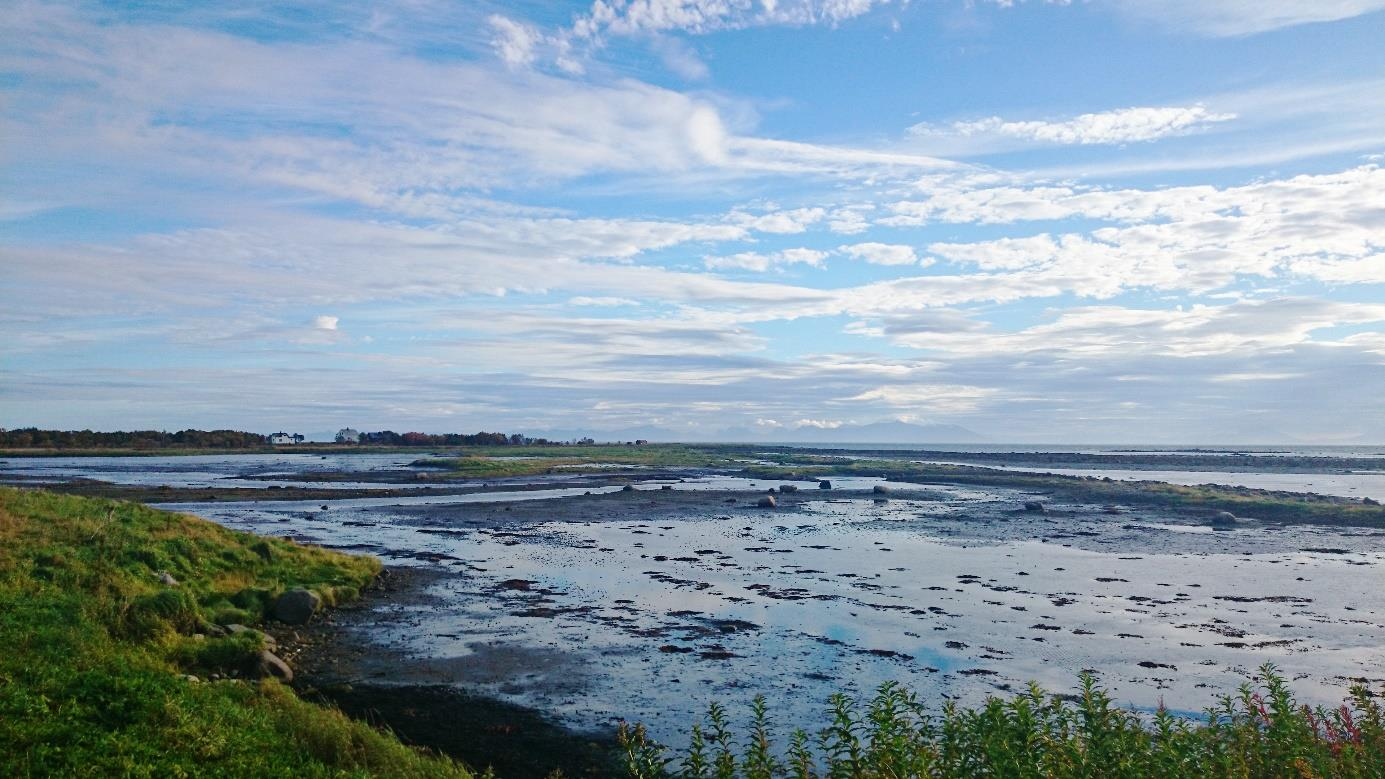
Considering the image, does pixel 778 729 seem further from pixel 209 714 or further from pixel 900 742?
pixel 209 714

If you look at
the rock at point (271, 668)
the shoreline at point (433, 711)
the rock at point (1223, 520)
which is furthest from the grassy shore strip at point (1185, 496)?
the rock at point (271, 668)

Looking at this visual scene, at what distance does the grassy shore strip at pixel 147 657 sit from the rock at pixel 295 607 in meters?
0.48

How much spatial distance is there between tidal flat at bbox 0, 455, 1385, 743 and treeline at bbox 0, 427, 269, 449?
141 meters

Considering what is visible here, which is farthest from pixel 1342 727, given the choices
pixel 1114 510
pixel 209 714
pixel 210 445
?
pixel 210 445

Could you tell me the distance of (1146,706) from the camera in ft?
56.5

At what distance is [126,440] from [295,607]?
191 meters

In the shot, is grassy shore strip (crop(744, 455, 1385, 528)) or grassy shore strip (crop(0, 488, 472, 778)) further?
grassy shore strip (crop(744, 455, 1385, 528))

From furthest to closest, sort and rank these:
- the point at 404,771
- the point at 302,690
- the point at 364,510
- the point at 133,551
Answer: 1. the point at 364,510
2. the point at 133,551
3. the point at 302,690
4. the point at 404,771

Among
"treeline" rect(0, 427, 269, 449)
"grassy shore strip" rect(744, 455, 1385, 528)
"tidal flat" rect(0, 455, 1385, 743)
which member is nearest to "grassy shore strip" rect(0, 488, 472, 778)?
"tidal flat" rect(0, 455, 1385, 743)

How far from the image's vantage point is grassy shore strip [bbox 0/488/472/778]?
1038 centimetres

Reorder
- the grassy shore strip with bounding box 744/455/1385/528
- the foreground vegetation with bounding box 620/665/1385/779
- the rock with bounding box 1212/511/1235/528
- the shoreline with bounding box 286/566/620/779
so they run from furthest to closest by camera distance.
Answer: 1. the grassy shore strip with bounding box 744/455/1385/528
2. the rock with bounding box 1212/511/1235/528
3. the shoreline with bounding box 286/566/620/779
4. the foreground vegetation with bounding box 620/665/1385/779

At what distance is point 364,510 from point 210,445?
150644mm

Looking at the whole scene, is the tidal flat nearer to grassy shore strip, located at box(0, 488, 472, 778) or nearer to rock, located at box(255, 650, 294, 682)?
rock, located at box(255, 650, 294, 682)

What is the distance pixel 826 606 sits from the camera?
27375 mm
